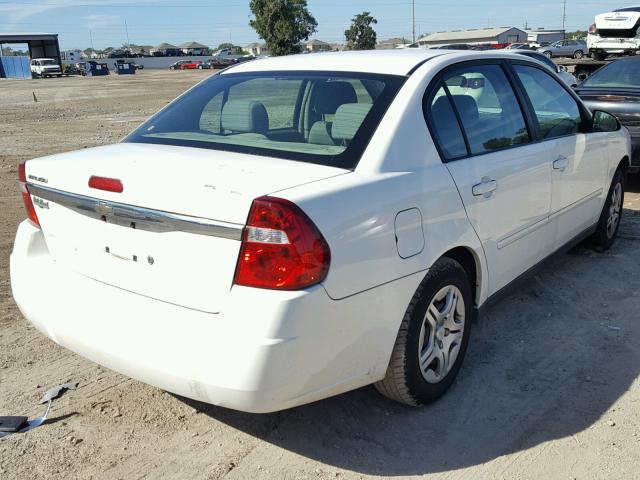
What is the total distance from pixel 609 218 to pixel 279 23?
6961 cm

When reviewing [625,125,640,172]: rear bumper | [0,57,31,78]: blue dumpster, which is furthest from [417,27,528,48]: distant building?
[625,125,640,172]: rear bumper

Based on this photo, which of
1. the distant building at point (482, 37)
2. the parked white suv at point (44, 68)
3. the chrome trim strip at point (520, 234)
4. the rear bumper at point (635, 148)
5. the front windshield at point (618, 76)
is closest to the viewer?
the chrome trim strip at point (520, 234)

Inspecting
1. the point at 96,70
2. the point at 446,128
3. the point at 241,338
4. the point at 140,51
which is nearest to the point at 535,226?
the point at 446,128

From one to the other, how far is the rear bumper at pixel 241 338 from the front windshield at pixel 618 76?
730cm

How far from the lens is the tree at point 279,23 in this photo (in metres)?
70.9

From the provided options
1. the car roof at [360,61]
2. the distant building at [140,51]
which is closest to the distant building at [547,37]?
the distant building at [140,51]

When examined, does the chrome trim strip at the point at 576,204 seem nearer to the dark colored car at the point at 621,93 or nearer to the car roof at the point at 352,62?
the car roof at the point at 352,62

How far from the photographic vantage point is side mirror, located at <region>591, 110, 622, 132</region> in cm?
497

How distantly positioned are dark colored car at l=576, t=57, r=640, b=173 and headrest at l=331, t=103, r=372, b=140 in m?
4.57

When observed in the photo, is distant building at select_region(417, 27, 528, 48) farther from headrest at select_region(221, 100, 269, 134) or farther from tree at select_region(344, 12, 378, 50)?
headrest at select_region(221, 100, 269, 134)

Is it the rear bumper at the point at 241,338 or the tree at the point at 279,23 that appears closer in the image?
the rear bumper at the point at 241,338

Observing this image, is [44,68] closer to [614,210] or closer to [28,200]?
[614,210]

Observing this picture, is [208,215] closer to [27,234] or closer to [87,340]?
[87,340]

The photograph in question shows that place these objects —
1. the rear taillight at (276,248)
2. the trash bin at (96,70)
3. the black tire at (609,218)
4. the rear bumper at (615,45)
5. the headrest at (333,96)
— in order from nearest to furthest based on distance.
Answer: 1. the rear taillight at (276,248)
2. the headrest at (333,96)
3. the black tire at (609,218)
4. the rear bumper at (615,45)
5. the trash bin at (96,70)
